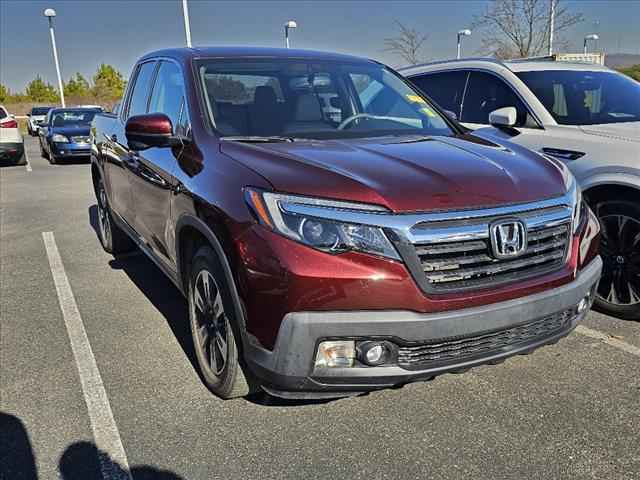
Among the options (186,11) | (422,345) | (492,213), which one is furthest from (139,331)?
(186,11)

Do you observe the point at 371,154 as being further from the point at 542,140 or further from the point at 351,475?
the point at 542,140

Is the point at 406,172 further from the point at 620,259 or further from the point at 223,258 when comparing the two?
the point at 620,259

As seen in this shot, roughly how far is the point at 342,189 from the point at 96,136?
13.3 feet

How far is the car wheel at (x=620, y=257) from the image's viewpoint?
146 inches

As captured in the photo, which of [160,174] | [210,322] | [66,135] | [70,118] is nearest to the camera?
[210,322]

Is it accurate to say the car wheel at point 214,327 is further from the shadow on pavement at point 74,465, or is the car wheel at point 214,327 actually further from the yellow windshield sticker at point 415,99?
the yellow windshield sticker at point 415,99

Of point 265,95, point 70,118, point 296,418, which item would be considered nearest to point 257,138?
point 265,95

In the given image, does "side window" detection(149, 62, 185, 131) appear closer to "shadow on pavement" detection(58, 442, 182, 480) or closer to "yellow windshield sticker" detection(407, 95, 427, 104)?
"yellow windshield sticker" detection(407, 95, 427, 104)

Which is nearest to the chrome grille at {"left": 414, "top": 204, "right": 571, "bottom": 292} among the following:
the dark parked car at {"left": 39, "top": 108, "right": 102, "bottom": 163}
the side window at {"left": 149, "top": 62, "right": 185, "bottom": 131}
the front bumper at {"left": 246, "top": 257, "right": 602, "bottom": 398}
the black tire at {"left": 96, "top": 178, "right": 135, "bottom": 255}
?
the front bumper at {"left": 246, "top": 257, "right": 602, "bottom": 398}

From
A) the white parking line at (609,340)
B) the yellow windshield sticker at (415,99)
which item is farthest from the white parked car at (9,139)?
the white parking line at (609,340)

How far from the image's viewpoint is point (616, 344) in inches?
140

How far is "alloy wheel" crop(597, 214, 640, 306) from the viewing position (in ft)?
12.2

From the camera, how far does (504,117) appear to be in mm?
4301

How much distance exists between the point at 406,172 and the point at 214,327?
1238 mm
